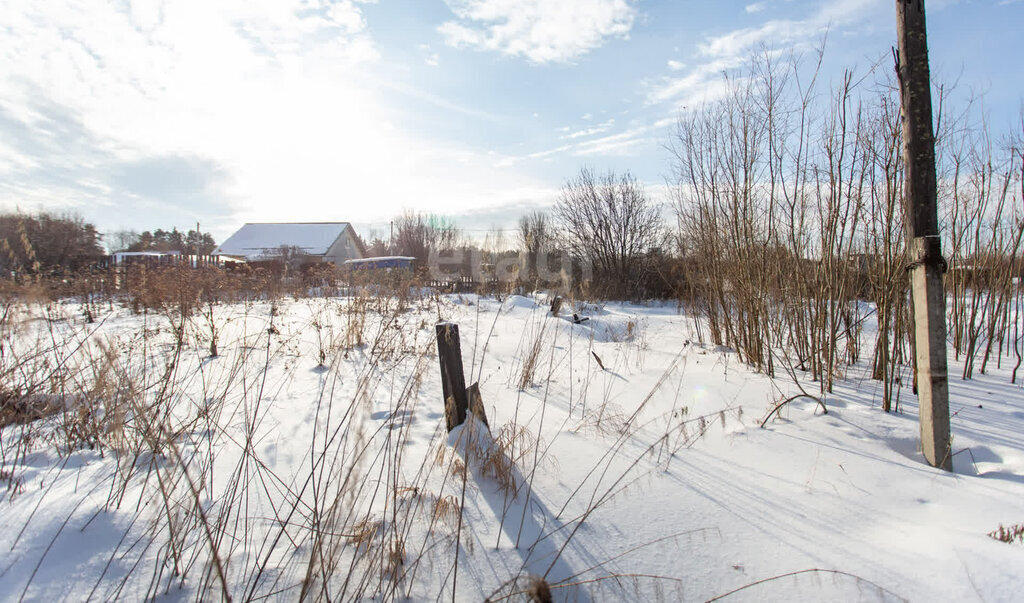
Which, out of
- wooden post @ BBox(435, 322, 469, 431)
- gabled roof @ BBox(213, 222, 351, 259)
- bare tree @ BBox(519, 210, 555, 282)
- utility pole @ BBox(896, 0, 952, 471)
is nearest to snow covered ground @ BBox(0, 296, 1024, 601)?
wooden post @ BBox(435, 322, 469, 431)

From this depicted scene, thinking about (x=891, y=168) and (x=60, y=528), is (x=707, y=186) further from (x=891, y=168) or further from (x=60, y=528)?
(x=60, y=528)

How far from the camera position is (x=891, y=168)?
3141mm

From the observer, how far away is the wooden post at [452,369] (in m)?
2.39

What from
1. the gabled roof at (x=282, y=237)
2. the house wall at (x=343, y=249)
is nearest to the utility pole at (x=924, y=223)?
the gabled roof at (x=282, y=237)

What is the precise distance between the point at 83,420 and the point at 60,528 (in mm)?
1064

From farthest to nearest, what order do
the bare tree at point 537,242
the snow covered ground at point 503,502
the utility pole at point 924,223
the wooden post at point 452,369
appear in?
the bare tree at point 537,242, the wooden post at point 452,369, the utility pole at point 924,223, the snow covered ground at point 503,502

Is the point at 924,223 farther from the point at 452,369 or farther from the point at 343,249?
the point at 343,249

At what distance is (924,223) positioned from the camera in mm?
2174

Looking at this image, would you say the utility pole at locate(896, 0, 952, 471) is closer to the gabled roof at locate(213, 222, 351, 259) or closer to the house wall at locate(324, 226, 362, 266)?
the gabled roof at locate(213, 222, 351, 259)

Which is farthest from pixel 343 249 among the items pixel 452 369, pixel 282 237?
pixel 452 369

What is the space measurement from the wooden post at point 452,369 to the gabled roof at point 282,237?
1012 inches

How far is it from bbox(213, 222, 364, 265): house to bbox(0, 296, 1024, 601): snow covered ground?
24855mm

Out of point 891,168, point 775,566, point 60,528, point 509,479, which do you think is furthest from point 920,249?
point 60,528

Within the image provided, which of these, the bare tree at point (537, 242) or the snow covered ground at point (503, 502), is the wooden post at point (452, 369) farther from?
the bare tree at point (537, 242)
